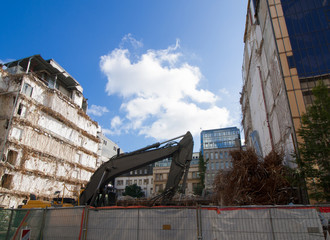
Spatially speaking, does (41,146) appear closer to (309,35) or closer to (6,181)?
(6,181)

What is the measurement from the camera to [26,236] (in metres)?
8.52

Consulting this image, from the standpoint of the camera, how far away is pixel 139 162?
12.4 m

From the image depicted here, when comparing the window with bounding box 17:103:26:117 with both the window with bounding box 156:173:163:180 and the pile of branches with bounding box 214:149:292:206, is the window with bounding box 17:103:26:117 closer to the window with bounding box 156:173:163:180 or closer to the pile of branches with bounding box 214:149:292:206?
the pile of branches with bounding box 214:149:292:206

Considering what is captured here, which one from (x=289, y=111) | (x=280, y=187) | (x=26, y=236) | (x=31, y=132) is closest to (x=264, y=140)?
(x=289, y=111)

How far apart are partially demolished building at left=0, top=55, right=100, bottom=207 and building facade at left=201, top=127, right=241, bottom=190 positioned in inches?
2141

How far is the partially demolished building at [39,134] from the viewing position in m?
24.6

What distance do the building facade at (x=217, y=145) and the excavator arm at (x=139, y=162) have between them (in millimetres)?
70979

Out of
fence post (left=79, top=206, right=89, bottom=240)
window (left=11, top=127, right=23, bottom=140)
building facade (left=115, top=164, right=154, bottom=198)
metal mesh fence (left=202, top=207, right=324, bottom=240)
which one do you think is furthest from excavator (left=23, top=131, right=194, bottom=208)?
building facade (left=115, top=164, right=154, bottom=198)

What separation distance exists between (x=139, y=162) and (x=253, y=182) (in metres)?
6.80

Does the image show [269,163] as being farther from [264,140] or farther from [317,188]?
[264,140]

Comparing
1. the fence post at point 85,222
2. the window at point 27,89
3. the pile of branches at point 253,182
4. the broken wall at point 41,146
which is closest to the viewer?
the fence post at point 85,222

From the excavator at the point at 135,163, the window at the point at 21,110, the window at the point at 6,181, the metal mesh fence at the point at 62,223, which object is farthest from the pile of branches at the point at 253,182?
the window at the point at 21,110

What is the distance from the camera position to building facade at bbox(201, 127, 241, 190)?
8306 centimetres

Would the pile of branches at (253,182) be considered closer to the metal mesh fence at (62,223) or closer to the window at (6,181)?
the metal mesh fence at (62,223)
